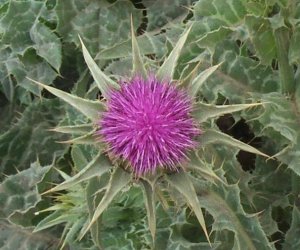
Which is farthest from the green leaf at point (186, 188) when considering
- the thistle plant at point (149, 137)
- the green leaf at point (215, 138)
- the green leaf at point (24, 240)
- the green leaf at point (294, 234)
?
the green leaf at point (24, 240)

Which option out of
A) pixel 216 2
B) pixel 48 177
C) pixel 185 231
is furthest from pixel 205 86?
pixel 48 177

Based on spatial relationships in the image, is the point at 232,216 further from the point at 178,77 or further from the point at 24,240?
the point at 24,240

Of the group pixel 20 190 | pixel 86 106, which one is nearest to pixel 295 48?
pixel 86 106

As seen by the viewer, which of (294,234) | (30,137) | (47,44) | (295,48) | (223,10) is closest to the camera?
(295,48)

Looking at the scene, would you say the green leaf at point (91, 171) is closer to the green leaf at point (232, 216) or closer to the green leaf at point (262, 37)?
the green leaf at point (232, 216)

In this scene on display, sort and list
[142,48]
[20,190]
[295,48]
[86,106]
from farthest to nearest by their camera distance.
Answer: [20,190] < [142,48] < [295,48] < [86,106]

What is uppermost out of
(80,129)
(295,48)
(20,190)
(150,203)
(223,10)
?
(223,10)

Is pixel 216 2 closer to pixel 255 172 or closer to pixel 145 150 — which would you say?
pixel 255 172
